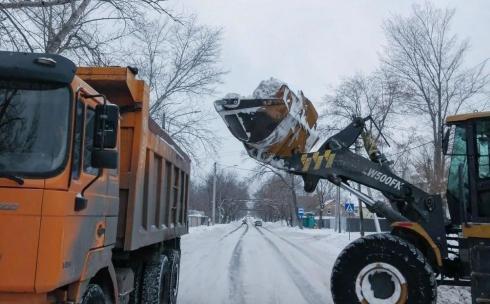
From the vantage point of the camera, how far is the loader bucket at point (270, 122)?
752cm

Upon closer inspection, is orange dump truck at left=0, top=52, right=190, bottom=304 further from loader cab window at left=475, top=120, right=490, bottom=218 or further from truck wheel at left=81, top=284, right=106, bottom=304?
loader cab window at left=475, top=120, right=490, bottom=218

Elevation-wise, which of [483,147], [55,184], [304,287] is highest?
[483,147]

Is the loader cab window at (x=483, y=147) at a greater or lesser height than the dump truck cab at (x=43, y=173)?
greater

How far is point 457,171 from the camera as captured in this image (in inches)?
301

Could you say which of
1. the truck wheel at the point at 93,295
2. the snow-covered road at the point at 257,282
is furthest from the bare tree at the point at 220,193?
the truck wheel at the point at 93,295

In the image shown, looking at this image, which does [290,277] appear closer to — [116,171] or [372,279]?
[372,279]

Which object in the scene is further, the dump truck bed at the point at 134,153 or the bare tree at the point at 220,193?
the bare tree at the point at 220,193

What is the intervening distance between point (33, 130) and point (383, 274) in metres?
5.05

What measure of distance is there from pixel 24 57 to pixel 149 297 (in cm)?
425

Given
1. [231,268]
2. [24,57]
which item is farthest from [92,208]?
[231,268]

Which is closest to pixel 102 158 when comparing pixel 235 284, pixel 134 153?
pixel 134 153

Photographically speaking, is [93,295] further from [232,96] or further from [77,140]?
[232,96]

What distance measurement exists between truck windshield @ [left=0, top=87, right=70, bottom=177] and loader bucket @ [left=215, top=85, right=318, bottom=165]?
3763 millimetres

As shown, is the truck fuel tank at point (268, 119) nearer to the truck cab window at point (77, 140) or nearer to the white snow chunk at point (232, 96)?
the white snow chunk at point (232, 96)
